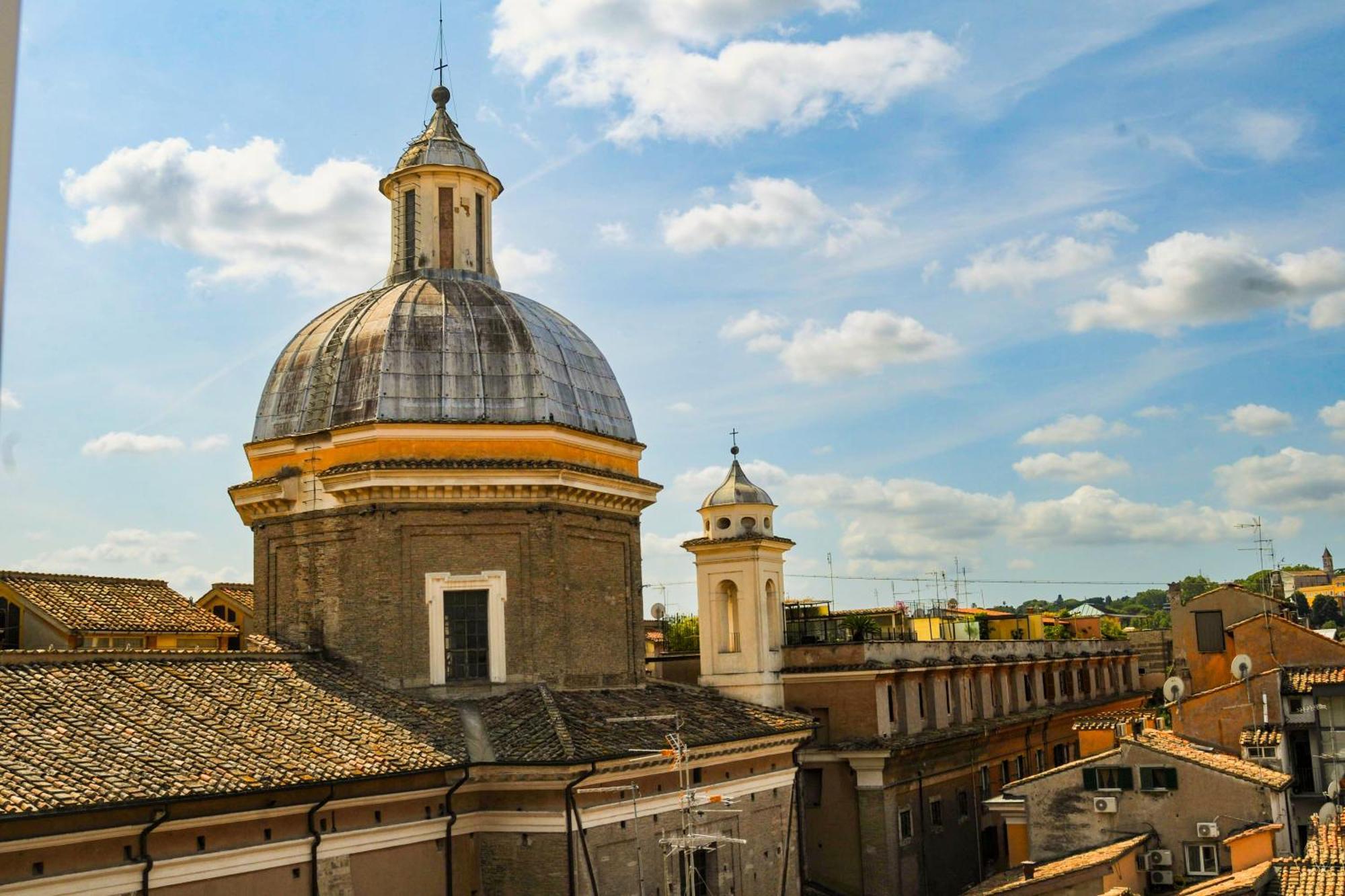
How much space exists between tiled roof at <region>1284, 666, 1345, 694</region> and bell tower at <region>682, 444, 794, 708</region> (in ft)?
35.3

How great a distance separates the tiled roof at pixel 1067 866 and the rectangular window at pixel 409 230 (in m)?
15.1

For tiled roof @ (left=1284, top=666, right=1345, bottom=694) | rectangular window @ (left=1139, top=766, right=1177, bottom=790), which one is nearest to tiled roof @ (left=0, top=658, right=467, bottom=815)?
rectangular window @ (left=1139, top=766, right=1177, bottom=790)

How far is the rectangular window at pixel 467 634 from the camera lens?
866 inches

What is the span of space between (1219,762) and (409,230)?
682 inches

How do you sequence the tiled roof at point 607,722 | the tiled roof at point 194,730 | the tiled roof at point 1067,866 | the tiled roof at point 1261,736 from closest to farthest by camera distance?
the tiled roof at point 194,730
the tiled roof at point 1067,866
the tiled roof at point 607,722
the tiled roof at point 1261,736

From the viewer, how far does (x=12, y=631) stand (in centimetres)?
3250

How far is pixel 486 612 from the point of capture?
72.8ft

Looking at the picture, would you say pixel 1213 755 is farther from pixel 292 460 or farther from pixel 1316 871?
pixel 292 460

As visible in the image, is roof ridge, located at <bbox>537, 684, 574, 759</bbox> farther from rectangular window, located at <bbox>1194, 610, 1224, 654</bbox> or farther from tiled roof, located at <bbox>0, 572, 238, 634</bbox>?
rectangular window, located at <bbox>1194, 610, 1224, 654</bbox>

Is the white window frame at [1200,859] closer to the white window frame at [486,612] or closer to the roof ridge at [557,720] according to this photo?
the roof ridge at [557,720]

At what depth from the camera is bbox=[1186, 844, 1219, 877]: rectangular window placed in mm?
20531

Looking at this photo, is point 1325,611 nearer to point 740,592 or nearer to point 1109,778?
point 740,592

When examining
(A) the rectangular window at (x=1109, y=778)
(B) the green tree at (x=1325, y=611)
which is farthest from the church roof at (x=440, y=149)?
(B) the green tree at (x=1325, y=611)

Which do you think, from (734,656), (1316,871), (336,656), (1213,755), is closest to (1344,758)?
(1213,755)
